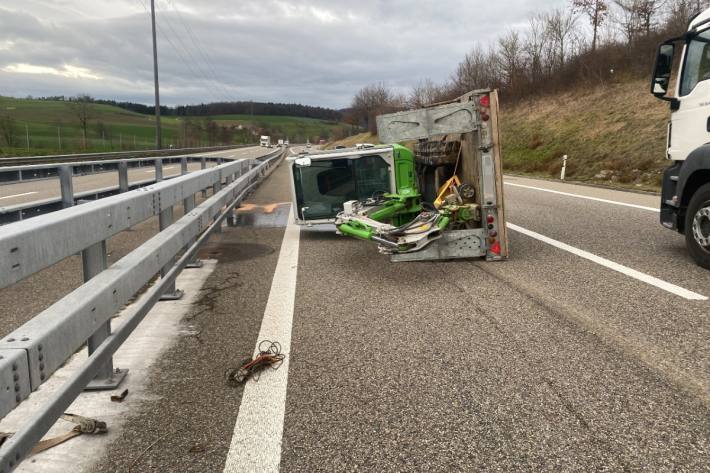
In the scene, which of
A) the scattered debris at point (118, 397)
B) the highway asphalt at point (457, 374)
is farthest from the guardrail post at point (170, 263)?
the scattered debris at point (118, 397)

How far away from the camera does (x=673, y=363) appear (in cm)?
352

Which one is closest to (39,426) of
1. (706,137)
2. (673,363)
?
(673,363)

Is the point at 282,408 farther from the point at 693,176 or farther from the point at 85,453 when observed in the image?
the point at 693,176

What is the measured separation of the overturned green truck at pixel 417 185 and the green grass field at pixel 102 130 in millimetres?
36844

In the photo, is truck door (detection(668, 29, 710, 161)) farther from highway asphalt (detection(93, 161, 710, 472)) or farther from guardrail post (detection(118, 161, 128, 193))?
guardrail post (detection(118, 161, 128, 193))

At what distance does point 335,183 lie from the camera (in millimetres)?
8680

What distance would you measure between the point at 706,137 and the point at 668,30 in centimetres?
2809

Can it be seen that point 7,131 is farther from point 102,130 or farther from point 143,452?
point 143,452

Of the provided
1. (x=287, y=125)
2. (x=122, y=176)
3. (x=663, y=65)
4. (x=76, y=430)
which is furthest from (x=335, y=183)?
(x=287, y=125)

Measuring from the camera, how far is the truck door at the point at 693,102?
6.12 m

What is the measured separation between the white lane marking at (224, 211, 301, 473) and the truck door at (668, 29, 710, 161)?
4904 millimetres

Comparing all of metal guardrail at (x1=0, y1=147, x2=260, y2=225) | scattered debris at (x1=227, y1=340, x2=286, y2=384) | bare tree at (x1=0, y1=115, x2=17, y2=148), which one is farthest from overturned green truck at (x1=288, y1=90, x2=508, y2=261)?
bare tree at (x1=0, y1=115, x2=17, y2=148)

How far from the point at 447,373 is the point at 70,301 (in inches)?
84.8

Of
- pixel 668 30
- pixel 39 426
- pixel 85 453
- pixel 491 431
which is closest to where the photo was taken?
pixel 39 426
